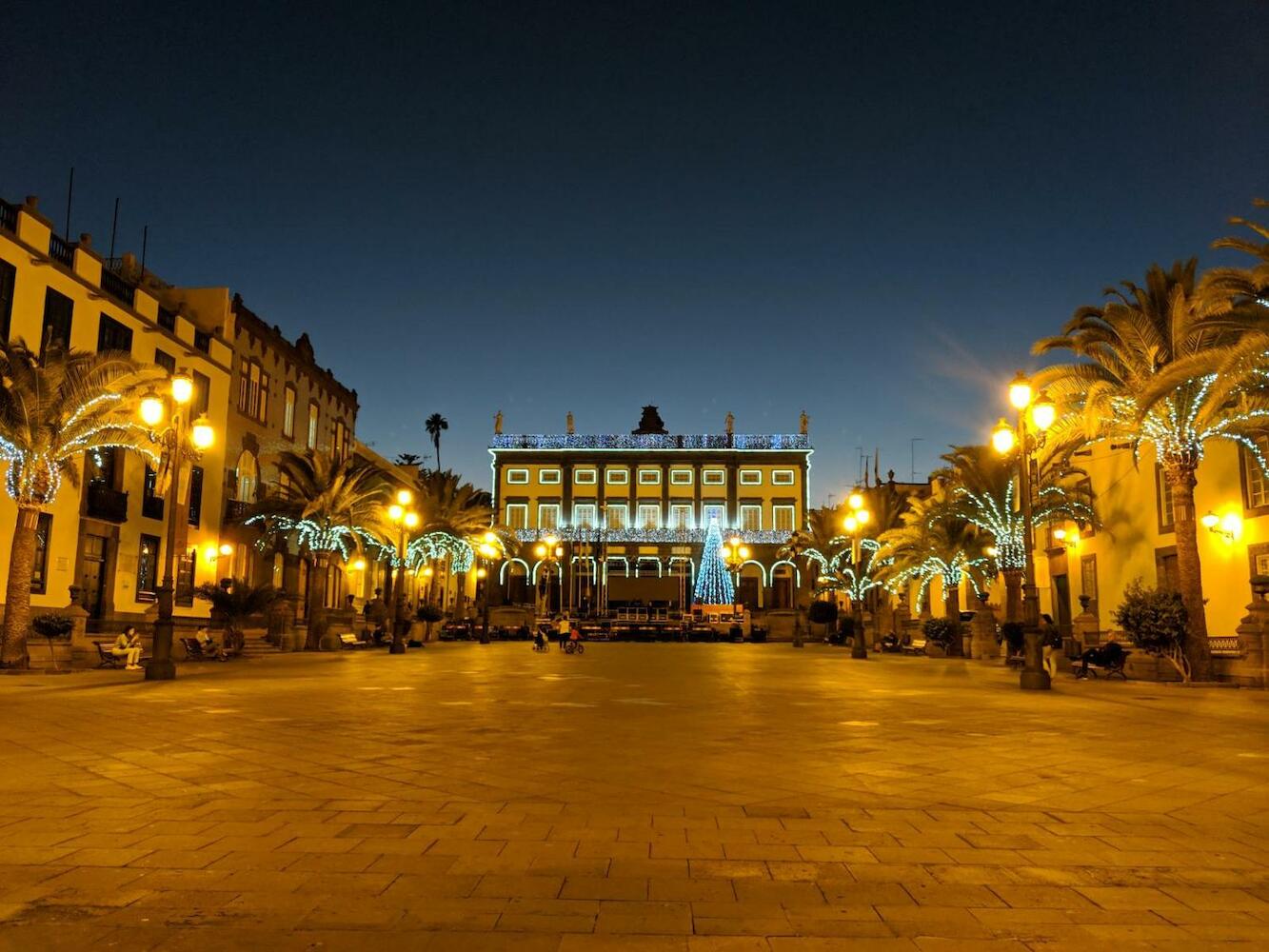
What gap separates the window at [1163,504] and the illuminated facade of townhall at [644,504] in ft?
151

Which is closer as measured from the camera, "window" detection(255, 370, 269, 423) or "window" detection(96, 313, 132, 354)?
"window" detection(96, 313, 132, 354)

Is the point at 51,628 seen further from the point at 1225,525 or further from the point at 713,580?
the point at 713,580

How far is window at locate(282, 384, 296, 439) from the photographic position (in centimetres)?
4206

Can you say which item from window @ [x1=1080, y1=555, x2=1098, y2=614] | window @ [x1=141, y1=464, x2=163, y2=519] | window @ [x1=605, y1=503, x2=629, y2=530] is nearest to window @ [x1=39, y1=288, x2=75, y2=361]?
window @ [x1=141, y1=464, x2=163, y2=519]

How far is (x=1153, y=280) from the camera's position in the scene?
68.1ft

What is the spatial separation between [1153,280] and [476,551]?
3719 centimetres

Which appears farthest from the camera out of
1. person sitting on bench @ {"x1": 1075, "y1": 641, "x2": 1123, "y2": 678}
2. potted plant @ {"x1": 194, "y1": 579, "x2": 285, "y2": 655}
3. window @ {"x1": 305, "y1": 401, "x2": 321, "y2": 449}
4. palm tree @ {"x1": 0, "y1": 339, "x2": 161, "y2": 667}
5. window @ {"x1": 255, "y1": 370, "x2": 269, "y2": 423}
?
window @ {"x1": 305, "y1": 401, "x2": 321, "y2": 449}

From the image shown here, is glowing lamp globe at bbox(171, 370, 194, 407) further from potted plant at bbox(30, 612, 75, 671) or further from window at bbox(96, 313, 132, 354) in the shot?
window at bbox(96, 313, 132, 354)

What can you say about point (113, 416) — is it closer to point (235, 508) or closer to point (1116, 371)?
point (235, 508)

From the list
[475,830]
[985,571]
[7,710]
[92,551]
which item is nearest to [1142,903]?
[475,830]

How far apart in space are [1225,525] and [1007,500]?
5.79 m

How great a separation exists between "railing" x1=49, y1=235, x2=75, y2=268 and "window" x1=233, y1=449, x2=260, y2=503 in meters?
11.4

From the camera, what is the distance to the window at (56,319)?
2564 cm

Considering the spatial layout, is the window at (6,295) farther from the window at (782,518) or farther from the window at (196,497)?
the window at (782,518)
